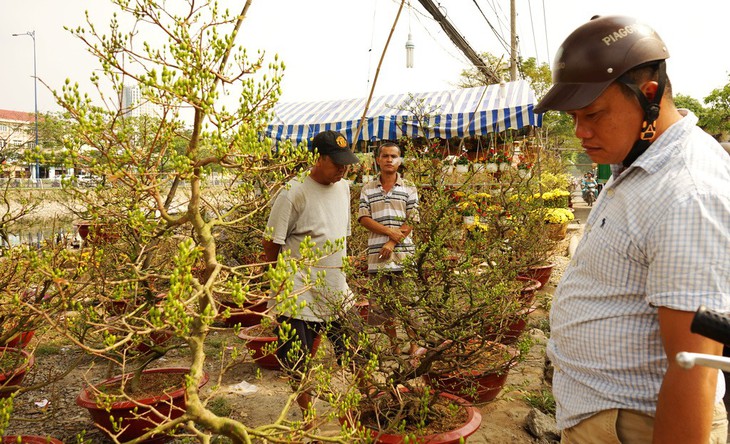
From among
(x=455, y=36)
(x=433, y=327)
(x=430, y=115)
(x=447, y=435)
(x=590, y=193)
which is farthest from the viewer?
(x=590, y=193)

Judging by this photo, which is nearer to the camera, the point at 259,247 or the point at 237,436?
the point at 237,436

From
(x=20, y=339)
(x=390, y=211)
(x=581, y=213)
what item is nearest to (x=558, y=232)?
(x=390, y=211)

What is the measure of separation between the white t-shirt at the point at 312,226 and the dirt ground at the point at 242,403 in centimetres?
57

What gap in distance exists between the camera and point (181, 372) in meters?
3.83

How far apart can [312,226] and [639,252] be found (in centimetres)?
234

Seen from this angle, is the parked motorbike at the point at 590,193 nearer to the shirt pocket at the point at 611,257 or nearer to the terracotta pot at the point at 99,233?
the terracotta pot at the point at 99,233

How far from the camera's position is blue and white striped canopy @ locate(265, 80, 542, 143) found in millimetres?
10023

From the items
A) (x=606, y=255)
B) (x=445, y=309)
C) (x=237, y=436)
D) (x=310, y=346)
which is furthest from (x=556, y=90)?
(x=310, y=346)

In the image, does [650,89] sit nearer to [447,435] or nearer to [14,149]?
[447,435]

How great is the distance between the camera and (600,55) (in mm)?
1477

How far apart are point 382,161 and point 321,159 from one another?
1.42 m

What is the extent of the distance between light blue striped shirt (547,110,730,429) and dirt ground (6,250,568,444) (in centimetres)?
151

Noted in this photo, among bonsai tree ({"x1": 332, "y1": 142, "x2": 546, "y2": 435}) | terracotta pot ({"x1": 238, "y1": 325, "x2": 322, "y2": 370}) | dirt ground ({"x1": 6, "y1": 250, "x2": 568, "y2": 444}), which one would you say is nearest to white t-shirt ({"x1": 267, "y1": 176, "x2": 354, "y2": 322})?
bonsai tree ({"x1": 332, "y1": 142, "x2": 546, "y2": 435})

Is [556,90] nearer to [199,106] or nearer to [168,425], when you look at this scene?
[199,106]
